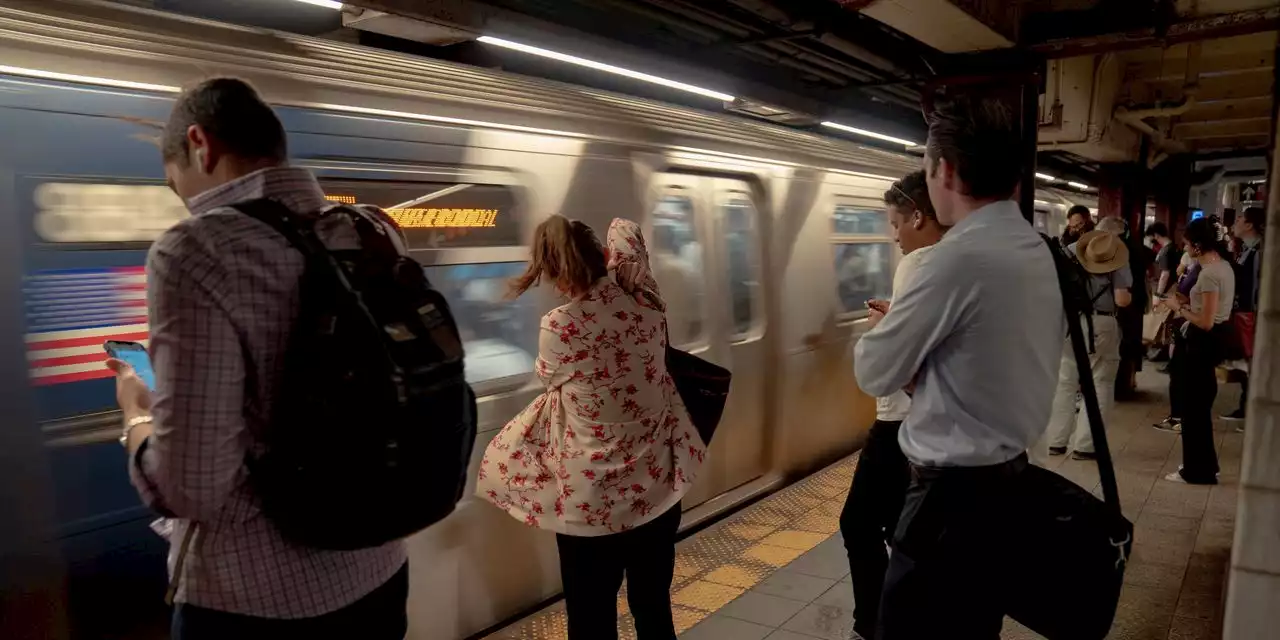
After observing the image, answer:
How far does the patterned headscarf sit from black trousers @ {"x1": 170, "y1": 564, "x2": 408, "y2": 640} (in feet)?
4.38

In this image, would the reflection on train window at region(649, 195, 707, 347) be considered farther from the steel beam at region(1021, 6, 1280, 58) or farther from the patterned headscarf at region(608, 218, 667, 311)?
the steel beam at region(1021, 6, 1280, 58)

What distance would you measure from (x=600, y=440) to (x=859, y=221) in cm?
474

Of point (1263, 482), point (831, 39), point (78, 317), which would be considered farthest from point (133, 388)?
point (831, 39)

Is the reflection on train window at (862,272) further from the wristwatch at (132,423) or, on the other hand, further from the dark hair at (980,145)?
the wristwatch at (132,423)

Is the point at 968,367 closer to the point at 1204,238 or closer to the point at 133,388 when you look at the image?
the point at 133,388

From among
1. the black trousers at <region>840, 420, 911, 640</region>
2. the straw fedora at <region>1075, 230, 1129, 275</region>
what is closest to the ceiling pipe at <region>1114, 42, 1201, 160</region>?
the straw fedora at <region>1075, 230, 1129, 275</region>

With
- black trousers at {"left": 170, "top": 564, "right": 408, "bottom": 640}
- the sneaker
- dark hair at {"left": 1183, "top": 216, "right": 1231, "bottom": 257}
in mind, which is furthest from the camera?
the sneaker

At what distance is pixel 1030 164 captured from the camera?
17.1 ft

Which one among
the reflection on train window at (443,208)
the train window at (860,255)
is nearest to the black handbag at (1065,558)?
the reflection on train window at (443,208)

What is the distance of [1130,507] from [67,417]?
18.5 ft

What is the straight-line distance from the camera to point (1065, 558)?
1.97 m

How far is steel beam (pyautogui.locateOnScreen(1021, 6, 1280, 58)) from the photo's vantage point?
14.3 feet

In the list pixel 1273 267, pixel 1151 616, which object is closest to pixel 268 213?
pixel 1273 267

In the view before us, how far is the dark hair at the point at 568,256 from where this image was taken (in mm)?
2643
